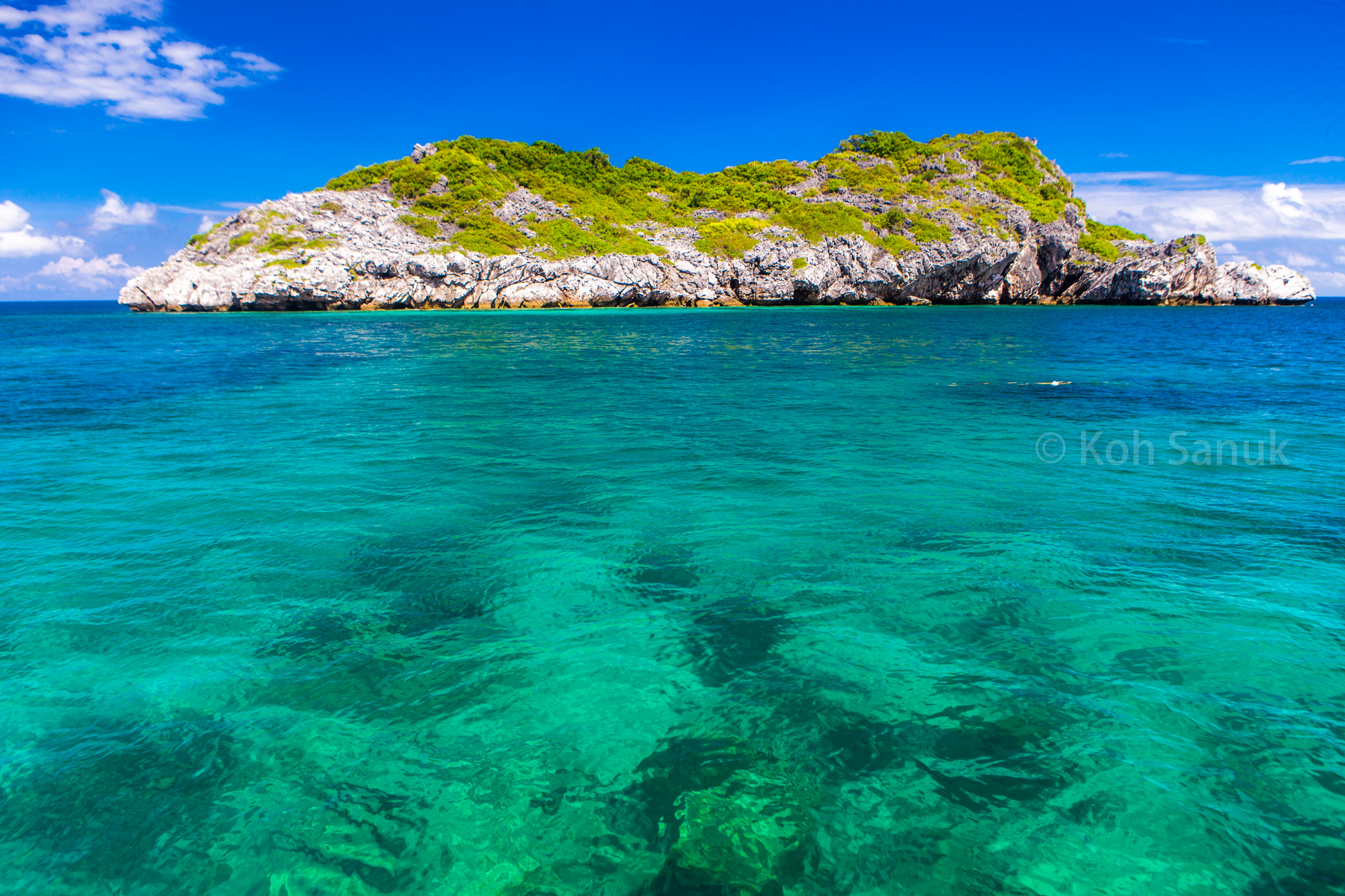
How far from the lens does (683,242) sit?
8800cm

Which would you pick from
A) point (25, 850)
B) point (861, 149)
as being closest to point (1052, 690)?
point (25, 850)

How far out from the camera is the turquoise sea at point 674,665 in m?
4.11

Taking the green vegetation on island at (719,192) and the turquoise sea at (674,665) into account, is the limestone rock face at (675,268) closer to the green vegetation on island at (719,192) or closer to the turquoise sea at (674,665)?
the green vegetation on island at (719,192)

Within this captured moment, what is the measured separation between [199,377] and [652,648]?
90.0 ft

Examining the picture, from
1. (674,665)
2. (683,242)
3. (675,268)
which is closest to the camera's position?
(674,665)

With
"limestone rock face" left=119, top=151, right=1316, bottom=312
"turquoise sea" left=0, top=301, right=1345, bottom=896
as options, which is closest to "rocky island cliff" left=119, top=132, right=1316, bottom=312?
"limestone rock face" left=119, top=151, right=1316, bottom=312

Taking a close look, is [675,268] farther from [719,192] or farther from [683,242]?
[719,192]

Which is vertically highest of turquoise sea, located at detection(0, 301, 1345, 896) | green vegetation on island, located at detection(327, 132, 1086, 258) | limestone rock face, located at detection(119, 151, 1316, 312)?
green vegetation on island, located at detection(327, 132, 1086, 258)

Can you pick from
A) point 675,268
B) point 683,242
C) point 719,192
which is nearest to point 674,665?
point 675,268

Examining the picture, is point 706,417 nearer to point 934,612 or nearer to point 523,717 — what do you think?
point 934,612

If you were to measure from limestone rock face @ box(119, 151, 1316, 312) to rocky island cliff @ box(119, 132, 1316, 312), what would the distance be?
267 millimetres

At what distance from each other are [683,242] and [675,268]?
6.42 m

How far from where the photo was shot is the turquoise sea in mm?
4113

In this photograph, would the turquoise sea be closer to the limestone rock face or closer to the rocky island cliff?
the limestone rock face
